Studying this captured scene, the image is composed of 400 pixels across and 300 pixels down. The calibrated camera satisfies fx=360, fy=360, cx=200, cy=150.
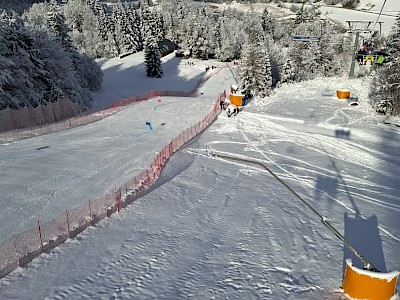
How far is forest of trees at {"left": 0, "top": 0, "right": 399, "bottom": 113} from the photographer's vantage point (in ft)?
111

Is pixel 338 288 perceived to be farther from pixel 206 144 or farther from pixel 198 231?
pixel 206 144

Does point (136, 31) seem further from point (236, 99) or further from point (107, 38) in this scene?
point (236, 99)

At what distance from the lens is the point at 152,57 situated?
210 ft

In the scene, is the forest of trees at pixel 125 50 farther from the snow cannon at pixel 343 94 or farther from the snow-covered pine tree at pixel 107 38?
the snow cannon at pixel 343 94

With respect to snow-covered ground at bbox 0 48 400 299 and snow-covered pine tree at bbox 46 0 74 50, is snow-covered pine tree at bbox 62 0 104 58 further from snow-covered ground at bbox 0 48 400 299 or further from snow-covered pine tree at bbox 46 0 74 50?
snow-covered ground at bbox 0 48 400 299

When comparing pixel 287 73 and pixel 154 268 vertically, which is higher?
pixel 154 268

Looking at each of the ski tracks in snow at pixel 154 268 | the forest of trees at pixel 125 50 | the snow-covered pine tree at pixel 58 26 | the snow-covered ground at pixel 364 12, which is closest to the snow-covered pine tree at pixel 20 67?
the forest of trees at pixel 125 50

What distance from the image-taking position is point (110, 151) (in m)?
22.9

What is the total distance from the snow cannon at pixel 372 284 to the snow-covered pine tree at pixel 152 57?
5942cm

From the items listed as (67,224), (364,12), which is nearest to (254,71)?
(67,224)

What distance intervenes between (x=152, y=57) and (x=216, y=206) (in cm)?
5318

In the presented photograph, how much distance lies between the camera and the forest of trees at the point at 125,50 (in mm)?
33906

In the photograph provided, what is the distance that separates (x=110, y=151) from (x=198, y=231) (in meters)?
11.8

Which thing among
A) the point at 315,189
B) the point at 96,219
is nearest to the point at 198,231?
the point at 96,219
